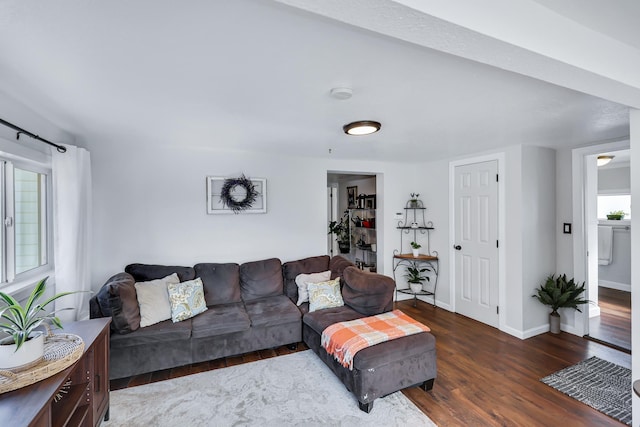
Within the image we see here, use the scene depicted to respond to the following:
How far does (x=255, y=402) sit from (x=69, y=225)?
2.22 meters

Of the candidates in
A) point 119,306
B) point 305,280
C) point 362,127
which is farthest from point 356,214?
point 119,306

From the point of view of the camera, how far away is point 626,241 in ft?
16.1

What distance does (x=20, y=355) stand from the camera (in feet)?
4.44

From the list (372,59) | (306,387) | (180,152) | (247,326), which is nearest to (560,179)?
(372,59)

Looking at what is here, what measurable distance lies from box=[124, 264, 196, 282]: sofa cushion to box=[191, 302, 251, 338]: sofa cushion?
0.49 meters

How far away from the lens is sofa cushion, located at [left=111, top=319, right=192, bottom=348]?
2494 millimetres

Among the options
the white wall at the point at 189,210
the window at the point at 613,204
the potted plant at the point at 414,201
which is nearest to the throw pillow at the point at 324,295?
the white wall at the point at 189,210

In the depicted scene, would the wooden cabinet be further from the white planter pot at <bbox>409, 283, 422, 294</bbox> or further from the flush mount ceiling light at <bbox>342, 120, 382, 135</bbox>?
the white planter pot at <bbox>409, 283, 422, 294</bbox>

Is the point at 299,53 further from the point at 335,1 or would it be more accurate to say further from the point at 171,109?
the point at 171,109

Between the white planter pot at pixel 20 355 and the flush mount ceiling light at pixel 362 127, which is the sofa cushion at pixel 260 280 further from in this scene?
the white planter pot at pixel 20 355

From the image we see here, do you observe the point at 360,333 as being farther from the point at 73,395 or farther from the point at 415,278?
the point at 415,278

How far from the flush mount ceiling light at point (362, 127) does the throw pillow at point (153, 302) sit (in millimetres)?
2381

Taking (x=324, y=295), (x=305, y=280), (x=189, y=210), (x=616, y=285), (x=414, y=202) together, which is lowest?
(x=616, y=285)

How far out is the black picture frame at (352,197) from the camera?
243 inches
